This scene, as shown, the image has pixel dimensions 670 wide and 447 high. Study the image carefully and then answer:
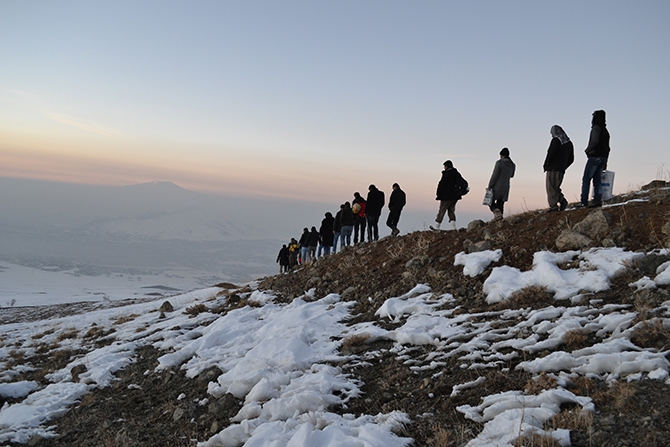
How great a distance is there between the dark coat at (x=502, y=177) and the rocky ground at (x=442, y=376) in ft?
3.82

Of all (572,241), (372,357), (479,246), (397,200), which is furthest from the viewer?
(397,200)

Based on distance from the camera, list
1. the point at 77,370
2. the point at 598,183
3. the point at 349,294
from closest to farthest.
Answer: the point at 77,370
the point at 598,183
the point at 349,294

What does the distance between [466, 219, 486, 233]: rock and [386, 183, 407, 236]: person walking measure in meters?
4.61

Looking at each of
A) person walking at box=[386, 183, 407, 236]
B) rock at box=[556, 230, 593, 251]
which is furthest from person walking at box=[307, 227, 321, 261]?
rock at box=[556, 230, 593, 251]

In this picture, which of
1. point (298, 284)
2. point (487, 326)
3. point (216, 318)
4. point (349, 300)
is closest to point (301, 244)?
point (298, 284)

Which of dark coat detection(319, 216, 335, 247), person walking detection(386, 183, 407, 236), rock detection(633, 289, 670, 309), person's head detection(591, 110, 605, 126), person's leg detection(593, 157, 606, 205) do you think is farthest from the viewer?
dark coat detection(319, 216, 335, 247)

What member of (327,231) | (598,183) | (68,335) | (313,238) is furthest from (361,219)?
(68,335)

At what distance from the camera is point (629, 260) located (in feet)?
20.0

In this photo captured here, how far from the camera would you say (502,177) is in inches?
425

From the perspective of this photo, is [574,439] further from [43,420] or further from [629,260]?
[43,420]

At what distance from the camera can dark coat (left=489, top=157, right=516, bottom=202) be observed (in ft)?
35.1

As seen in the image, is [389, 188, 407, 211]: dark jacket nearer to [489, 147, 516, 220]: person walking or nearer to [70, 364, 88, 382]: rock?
[489, 147, 516, 220]: person walking

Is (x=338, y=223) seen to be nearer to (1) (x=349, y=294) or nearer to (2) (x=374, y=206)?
(2) (x=374, y=206)

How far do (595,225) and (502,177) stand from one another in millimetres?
3553
